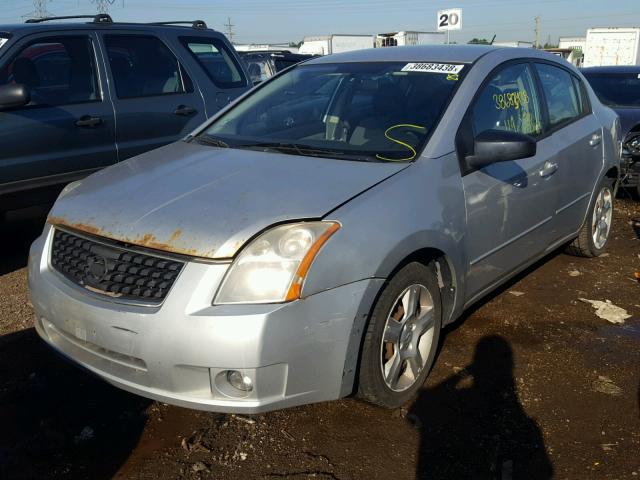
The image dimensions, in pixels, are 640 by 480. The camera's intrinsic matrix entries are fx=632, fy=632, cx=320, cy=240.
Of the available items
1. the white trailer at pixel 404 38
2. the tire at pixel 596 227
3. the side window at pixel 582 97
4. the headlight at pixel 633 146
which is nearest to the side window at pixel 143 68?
the side window at pixel 582 97

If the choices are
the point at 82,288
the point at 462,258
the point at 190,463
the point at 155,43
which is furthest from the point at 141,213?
the point at 155,43

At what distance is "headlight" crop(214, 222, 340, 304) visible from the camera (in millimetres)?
2375

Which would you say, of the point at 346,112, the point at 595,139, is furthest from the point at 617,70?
the point at 346,112

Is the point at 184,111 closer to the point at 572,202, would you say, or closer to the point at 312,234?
the point at 572,202

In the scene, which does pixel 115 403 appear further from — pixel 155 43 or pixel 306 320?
pixel 155 43

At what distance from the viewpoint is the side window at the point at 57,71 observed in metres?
4.82

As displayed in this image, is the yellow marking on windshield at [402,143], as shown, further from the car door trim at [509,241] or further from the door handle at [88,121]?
the door handle at [88,121]

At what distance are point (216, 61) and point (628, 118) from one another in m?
4.82

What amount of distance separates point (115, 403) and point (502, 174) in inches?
91.7

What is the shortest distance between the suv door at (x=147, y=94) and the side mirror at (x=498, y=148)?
123 inches

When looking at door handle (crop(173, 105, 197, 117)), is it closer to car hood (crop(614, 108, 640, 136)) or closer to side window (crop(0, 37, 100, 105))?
side window (crop(0, 37, 100, 105))

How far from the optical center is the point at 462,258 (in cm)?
318

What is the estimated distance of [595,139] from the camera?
4602mm

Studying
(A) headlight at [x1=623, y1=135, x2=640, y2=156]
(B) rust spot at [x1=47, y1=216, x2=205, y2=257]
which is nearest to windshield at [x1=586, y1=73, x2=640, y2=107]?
(A) headlight at [x1=623, y1=135, x2=640, y2=156]
